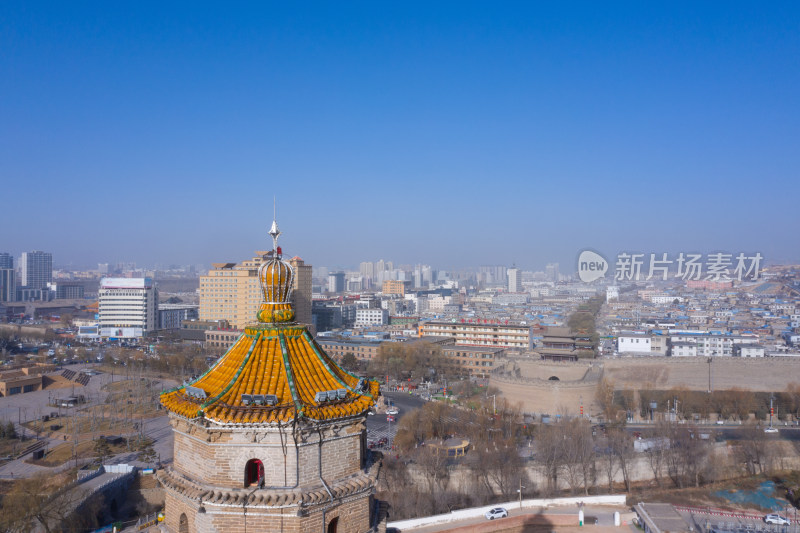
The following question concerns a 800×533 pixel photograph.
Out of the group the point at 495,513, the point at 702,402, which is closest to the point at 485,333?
the point at 702,402

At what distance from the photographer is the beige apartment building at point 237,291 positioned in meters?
48.8

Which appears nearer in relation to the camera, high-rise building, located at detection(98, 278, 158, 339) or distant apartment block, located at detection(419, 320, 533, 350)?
distant apartment block, located at detection(419, 320, 533, 350)

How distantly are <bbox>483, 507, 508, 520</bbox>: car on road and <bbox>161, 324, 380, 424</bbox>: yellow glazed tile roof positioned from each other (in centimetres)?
1079

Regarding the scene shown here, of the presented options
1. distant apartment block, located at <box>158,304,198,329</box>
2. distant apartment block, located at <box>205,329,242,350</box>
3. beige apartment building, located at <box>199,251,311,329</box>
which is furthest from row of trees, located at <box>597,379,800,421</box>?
distant apartment block, located at <box>158,304,198,329</box>

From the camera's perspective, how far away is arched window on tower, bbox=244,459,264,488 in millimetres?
3662

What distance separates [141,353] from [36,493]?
28.4m

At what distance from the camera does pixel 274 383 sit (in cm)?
388

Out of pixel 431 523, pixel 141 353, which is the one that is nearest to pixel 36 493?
pixel 431 523

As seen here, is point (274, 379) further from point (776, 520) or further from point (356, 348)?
point (356, 348)

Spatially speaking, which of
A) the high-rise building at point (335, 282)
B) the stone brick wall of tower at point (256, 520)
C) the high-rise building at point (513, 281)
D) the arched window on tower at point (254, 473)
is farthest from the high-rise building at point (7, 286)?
the arched window on tower at point (254, 473)

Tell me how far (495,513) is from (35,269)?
369 feet

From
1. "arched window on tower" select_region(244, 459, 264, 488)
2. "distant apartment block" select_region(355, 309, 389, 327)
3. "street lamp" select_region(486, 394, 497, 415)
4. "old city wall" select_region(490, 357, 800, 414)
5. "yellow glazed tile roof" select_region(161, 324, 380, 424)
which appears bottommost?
"street lamp" select_region(486, 394, 497, 415)

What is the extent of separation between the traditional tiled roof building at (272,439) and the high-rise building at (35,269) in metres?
117

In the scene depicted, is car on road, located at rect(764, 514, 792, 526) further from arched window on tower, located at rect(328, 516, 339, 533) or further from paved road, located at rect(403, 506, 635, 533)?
arched window on tower, located at rect(328, 516, 339, 533)
